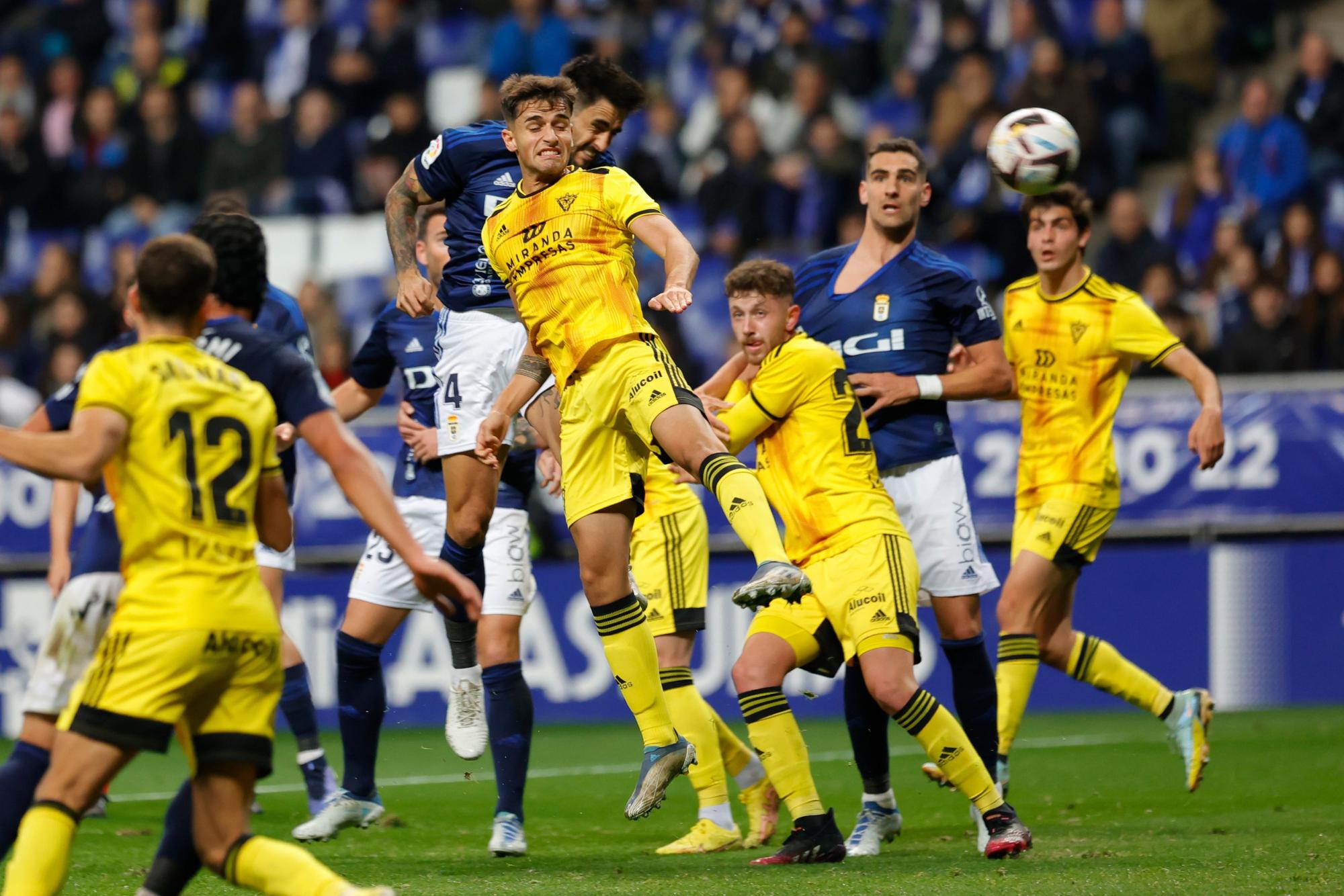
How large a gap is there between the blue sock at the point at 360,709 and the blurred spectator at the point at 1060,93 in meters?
8.97

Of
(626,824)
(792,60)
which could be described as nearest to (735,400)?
(626,824)

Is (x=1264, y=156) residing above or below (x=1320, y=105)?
below

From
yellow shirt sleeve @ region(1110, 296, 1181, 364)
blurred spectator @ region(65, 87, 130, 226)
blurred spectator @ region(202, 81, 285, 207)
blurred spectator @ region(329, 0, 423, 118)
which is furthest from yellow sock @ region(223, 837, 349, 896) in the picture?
blurred spectator @ region(65, 87, 130, 226)

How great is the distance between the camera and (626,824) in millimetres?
8086

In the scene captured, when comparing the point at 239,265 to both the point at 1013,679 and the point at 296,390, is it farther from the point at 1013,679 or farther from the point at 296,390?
the point at 1013,679

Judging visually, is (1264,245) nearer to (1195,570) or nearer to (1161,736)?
(1195,570)

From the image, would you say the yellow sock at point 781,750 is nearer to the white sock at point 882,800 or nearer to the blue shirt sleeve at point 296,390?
the white sock at point 882,800

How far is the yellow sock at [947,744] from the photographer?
6473 millimetres

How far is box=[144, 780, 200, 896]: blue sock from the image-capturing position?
15.5 ft

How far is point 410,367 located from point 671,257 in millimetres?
2466

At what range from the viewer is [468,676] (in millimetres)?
7539

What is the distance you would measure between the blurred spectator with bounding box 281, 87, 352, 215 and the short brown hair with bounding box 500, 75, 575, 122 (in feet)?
34.4

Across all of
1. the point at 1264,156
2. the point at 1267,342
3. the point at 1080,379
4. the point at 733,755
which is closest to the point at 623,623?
the point at 733,755

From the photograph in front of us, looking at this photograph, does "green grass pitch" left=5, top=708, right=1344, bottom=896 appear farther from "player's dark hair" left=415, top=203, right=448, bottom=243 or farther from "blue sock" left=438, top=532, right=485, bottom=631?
"player's dark hair" left=415, top=203, right=448, bottom=243
